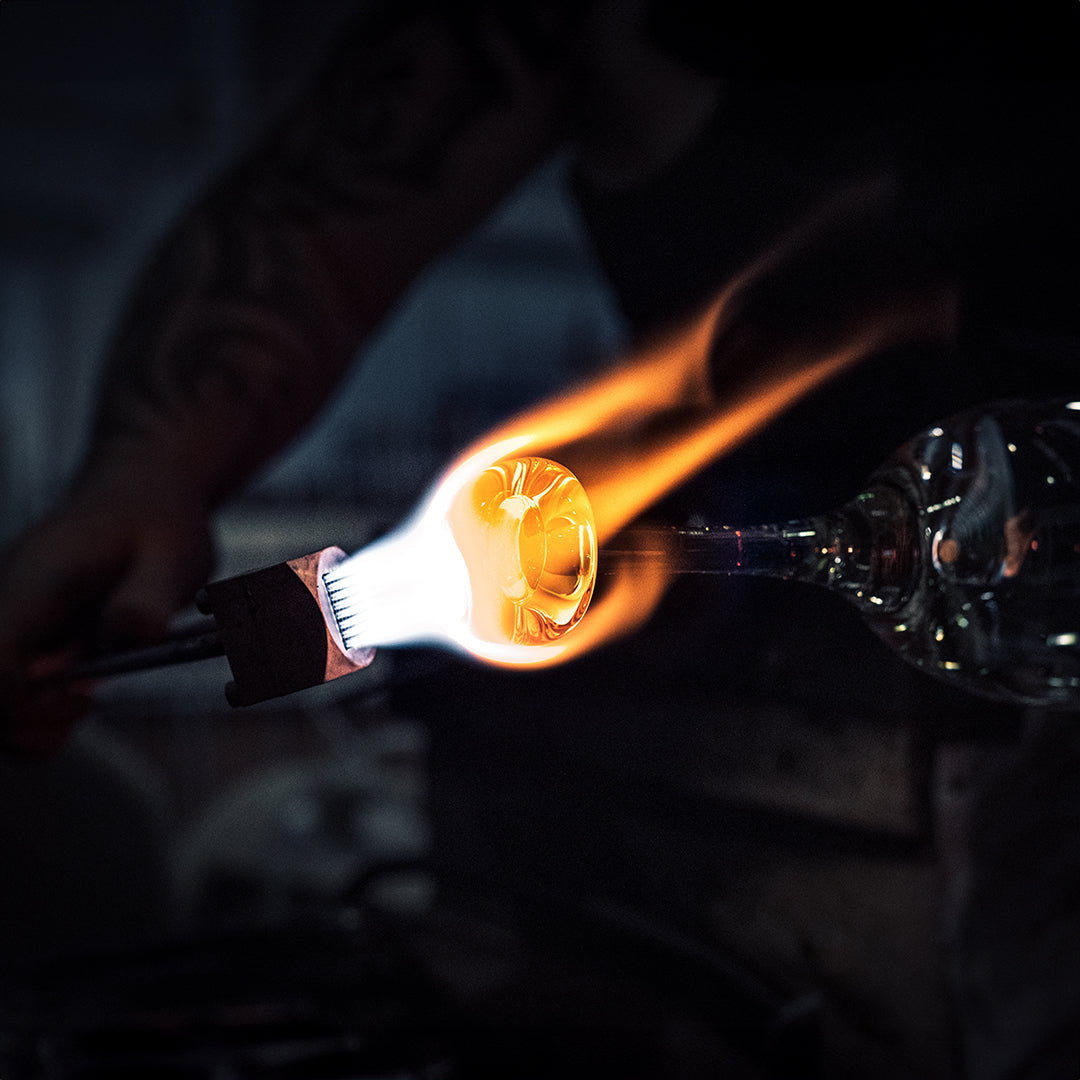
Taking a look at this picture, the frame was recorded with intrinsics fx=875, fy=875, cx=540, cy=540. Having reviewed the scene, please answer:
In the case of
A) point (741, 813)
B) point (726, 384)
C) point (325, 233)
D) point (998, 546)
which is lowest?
point (741, 813)

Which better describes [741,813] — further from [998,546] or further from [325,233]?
[325,233]

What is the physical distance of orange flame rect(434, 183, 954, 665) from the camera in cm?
43

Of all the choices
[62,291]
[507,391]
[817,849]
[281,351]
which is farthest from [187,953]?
[62,291]

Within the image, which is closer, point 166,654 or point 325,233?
point 166,654

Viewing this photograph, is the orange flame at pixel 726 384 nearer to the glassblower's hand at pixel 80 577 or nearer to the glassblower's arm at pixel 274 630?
the glassblower's arm at pixel 274 630

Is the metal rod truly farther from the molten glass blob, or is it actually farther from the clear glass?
the clear glass

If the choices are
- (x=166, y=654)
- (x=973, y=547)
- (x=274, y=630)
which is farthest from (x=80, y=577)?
(x=973, y=547)

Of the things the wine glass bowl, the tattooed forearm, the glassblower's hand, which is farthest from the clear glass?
the tattooed forearm

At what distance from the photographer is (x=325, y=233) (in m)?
0.83

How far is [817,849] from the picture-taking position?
0.48 m

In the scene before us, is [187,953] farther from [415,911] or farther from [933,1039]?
[933,1039]

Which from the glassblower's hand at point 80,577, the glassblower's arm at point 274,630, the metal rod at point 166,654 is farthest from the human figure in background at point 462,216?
the glassblower's arm at point 274,630

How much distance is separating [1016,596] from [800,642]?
14 centimetres

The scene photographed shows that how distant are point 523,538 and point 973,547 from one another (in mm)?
184
